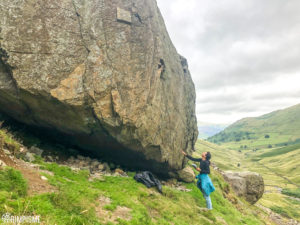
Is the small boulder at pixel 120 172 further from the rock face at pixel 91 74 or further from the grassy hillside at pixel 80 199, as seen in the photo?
the rock face at pixel 91 74

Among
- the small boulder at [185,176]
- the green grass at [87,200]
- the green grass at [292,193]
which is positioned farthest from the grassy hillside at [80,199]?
the green grass at [292,193]

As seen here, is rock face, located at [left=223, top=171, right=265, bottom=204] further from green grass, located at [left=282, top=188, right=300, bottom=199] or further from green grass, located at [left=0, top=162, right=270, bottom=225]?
green grass, located at [left=282, top=188, right=300, bottom=199]

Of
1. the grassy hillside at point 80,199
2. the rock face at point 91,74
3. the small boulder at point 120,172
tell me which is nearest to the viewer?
the grassy hillside at point 80,199

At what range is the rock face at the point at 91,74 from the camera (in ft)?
46.0

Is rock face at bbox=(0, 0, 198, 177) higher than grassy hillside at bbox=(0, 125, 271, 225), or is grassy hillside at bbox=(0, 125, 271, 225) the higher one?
rock face at bbox=(0, 0, 198, 177)

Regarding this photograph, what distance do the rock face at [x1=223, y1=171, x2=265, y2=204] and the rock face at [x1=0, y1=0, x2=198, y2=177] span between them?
85.2ft

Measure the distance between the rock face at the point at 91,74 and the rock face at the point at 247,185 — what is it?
85.2 ft

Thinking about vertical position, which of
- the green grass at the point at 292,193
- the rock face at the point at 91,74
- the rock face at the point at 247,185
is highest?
the rock face at the point at 91,74

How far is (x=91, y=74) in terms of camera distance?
622 inches

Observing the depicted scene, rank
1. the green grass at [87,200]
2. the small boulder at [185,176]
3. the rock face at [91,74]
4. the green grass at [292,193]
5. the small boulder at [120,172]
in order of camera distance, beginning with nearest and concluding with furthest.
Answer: the green grass at [87,200]
the rock face at [91,74]
the small boulder at [120,172]
the small boulder at [185,176]
the green grass at [292,193]

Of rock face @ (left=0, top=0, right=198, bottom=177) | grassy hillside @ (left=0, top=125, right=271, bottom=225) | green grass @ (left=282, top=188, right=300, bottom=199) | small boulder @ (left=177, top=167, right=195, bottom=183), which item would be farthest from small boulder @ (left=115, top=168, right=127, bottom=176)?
green grass @ (left=282, top=188, right=300, bottom=199)

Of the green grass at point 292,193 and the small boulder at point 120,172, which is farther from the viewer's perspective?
the green grass at point 292,193

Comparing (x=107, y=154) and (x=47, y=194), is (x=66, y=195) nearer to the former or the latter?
(x=47, y=194)

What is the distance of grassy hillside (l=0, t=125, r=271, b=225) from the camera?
8.01m
